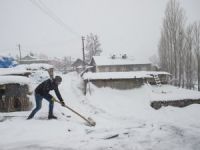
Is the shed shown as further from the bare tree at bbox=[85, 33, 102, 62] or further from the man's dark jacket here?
the bare tree at bbox=[85, 33, 102, 62]

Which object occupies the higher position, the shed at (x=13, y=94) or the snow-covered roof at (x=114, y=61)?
the snow-covered roof at (x=114, y=61)

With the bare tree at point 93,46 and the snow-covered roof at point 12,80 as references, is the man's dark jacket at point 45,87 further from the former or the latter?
the bare tree at point 93,46

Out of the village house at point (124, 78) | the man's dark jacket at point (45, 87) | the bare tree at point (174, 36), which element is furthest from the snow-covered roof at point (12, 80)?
the bare tree at point (174, 36)

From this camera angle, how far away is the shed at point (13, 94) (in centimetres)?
885

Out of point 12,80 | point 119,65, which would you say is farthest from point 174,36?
point 12,80

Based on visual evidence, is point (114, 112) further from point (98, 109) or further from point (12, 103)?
point (12, 103)

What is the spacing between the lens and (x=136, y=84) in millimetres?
15086

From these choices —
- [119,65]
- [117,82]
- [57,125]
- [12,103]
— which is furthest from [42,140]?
[119,65]

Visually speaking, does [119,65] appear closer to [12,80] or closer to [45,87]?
[12,80]

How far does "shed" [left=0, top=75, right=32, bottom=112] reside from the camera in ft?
29.0

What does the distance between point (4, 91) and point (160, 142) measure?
7148mm

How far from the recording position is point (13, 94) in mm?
9000

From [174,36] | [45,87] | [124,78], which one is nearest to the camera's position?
[45,87]

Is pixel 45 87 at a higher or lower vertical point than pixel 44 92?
higher
